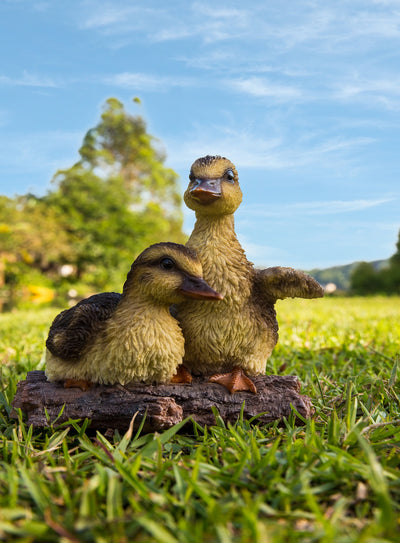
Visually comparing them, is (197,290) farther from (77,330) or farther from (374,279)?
(374,279)

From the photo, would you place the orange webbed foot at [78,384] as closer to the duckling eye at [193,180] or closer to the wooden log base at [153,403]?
the wooden log base at [153,403]

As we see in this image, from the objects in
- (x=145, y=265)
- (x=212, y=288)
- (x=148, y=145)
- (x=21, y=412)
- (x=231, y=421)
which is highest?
(x=148, y=145)

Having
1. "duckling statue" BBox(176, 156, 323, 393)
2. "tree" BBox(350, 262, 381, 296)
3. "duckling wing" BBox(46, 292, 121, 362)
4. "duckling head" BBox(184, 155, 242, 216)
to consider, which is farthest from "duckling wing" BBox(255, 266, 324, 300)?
"tree" BBox(350, 262, 381, 296)

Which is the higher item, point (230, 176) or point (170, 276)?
point (230, 176)

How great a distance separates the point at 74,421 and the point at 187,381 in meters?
0.51

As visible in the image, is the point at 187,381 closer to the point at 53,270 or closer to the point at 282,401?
the point at 282,401

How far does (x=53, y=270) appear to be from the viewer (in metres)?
12.5

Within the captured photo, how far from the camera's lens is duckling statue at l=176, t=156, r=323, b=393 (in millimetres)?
2043

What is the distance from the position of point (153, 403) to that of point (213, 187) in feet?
3.09

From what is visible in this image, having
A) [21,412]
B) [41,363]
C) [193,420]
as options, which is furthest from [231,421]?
[41,363]

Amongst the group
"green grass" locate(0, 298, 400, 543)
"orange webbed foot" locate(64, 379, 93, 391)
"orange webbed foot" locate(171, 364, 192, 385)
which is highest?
"orange webbed foot" locate(64, 379, 93, 391)

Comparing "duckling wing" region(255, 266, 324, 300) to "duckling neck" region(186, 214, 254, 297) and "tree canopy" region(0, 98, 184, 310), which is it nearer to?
"duckling neck" region(186, 214, 254, 297)

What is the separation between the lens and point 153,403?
1.87 m

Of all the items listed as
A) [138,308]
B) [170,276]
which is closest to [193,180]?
[170,276]
